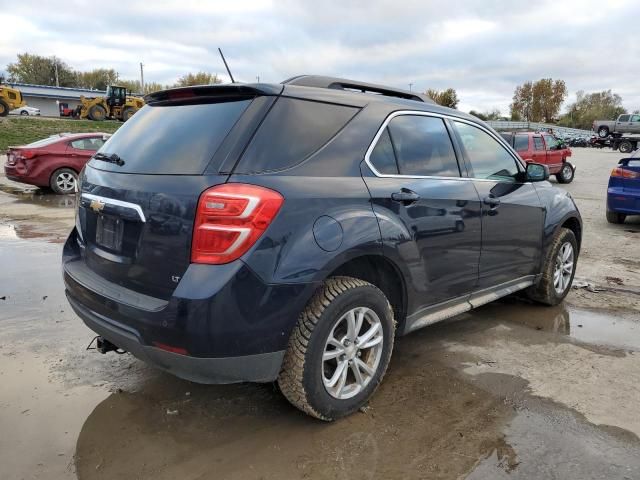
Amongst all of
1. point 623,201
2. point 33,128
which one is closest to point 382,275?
point 623,201

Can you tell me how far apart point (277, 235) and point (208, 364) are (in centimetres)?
68

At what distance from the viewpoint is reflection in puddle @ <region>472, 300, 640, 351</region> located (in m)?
4.20

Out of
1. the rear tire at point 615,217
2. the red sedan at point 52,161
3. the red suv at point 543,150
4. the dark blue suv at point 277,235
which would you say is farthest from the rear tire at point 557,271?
the red suv at point 543,150

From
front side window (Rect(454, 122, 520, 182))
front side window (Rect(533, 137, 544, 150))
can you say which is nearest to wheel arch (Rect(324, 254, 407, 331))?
front side window (Rect(454, 122, 520, 182))

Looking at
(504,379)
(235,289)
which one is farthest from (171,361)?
(504,379)

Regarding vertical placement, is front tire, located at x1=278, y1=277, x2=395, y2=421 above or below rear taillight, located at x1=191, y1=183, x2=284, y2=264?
below

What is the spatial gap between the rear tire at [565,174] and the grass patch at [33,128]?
20.4 metres

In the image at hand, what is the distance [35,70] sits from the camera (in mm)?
87375

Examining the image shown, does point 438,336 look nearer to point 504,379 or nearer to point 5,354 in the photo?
point 504,379

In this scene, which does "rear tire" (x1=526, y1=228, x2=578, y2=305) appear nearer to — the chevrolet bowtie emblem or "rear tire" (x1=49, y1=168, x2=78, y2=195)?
the chevrolet bowtie emblem

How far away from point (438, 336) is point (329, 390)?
5.44 ft

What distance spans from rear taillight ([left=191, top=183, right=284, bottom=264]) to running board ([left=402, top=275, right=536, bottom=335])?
1.33 m

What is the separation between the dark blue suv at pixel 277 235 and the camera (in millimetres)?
2404

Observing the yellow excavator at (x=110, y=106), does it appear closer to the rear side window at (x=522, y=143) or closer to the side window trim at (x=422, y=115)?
the rear side window at (x=522, y=143)
